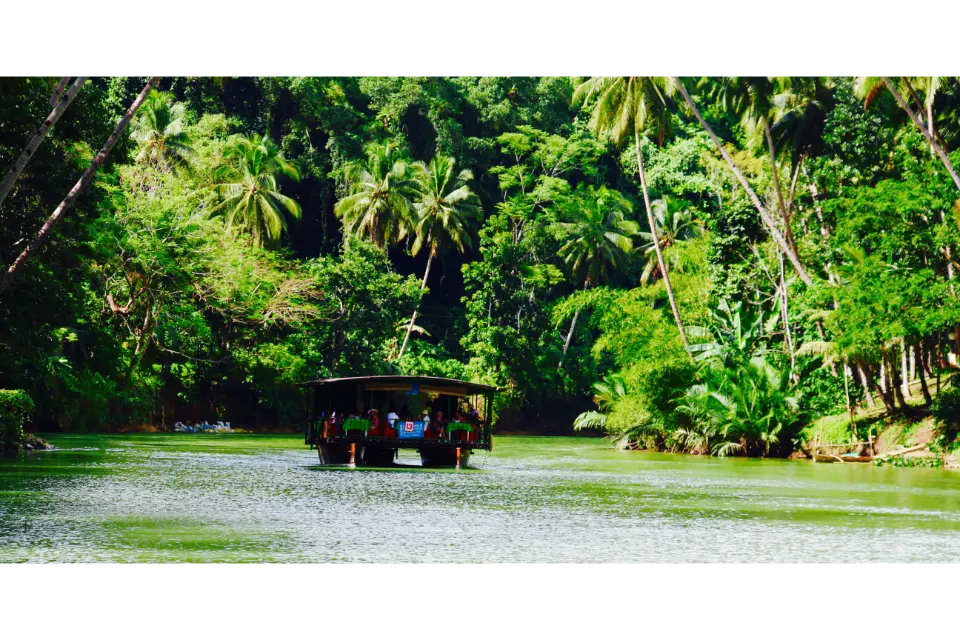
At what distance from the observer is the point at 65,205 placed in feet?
73.6

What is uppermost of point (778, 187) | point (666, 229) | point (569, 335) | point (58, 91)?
point (666, 229)

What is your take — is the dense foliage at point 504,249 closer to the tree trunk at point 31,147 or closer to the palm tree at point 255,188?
the palm tree at point 255,188

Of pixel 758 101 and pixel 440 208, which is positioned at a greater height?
pixel 440 208

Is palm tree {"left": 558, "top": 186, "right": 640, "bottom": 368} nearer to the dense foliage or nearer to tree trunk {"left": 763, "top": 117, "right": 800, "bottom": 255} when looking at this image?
the dense foliage

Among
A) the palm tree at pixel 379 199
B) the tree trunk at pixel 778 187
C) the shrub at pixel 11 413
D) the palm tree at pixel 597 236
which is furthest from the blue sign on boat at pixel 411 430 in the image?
the palm tree at pixel 597 236

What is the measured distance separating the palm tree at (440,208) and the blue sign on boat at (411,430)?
24.8 m

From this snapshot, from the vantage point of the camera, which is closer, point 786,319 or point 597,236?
point 786,319

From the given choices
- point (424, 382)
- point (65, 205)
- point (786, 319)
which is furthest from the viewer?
point (786, 319)

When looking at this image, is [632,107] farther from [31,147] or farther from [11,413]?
[31,147]

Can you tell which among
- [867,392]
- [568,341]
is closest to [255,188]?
[568,341]

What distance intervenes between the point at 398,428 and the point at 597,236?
88.8 feet

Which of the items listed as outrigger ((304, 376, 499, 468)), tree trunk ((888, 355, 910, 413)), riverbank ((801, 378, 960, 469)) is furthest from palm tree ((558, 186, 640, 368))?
outrigger ((304, 376, 499, 468))

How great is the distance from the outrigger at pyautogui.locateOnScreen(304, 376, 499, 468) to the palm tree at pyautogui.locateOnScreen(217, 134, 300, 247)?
20493mm

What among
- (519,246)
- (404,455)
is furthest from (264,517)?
(519,246)
